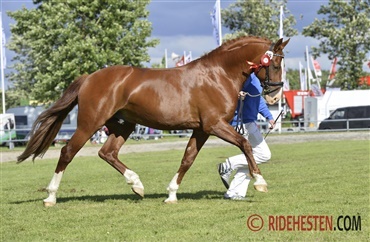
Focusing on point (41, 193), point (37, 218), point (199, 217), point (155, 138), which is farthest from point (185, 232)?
point (155, 138)

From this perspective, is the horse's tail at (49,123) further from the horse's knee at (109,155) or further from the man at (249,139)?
the man at (249,139)

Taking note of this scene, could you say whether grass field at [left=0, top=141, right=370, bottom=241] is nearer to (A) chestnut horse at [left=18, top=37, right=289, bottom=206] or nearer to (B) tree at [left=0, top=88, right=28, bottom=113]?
(A) chestnut horse at [left=18, top=37, right=289, bottom=206]

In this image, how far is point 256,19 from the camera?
6531cm

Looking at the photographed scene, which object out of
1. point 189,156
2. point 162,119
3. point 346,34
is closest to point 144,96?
point 162,119

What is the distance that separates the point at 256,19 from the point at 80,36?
26.8 meters

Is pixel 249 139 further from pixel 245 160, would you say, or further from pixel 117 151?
pixel 117 151

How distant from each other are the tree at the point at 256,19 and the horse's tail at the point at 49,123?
54895 mm

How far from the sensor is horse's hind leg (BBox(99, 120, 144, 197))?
9977 mm

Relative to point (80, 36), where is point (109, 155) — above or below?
below

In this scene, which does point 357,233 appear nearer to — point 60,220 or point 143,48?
point 60,220

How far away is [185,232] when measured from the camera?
715 cm

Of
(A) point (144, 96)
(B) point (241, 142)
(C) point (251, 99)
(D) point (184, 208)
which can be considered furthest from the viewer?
(C) point (251, 99)

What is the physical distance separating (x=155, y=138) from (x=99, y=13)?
10945mm

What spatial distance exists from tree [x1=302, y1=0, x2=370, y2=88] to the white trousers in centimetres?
4801
